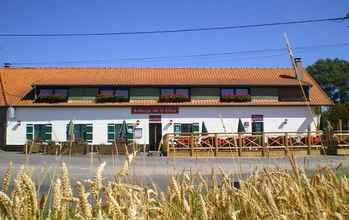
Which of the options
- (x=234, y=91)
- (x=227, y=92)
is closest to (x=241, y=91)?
(x=234, y=91)

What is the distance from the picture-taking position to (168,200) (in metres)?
2.06

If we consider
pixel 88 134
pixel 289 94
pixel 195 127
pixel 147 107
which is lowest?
pixel 88 134

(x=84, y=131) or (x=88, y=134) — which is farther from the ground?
(x=84, y=131)

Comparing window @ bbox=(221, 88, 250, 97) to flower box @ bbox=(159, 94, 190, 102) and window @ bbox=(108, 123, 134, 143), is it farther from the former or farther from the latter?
window @ bbox=(108, 123, 134, 143)

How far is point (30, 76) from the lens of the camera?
37.5 meters

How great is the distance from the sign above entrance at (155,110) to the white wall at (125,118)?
21 cm

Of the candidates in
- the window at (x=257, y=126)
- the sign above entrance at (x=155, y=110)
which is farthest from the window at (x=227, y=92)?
the sign above entrance at (x=155, y=110)

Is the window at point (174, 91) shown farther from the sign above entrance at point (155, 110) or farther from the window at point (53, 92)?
the window at point (53, 92)

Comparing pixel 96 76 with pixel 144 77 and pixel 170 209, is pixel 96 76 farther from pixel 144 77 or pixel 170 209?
pixel 170 209

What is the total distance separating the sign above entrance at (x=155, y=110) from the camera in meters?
32.1

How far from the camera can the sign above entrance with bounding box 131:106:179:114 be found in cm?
3209

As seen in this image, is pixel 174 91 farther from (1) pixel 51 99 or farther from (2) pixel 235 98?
(1) pixel 51 99

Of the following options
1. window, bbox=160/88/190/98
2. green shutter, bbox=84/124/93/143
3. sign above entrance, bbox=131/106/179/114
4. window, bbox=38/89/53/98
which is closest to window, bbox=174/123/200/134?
sign above entrance, bbox=131/106/179/114

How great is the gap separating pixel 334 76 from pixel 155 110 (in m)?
40.2
